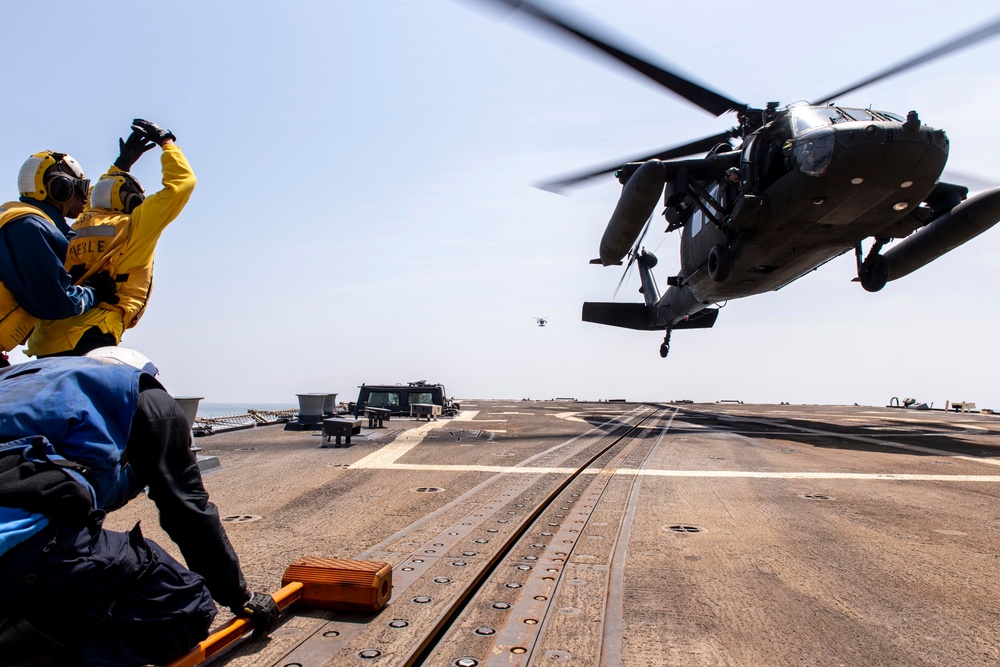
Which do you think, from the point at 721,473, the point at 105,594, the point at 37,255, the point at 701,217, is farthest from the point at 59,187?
the point at 701,217

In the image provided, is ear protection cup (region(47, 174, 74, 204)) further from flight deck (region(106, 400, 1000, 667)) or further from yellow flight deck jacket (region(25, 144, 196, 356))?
flight deck (region(106, 400, 1000, 667))

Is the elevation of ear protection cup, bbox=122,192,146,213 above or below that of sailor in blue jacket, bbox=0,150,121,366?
above

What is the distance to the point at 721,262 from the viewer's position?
1469 cm

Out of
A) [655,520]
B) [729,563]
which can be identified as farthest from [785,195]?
[729,563]

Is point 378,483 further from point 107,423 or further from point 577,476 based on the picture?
point 107,423

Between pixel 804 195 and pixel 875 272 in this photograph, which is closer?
pixel 804 195

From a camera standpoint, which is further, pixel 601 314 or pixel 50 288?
pixel 601 314

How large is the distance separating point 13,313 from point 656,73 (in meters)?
12.6

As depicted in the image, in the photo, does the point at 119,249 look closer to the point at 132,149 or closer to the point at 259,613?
the point at 132,149

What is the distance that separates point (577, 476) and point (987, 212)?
12465 millimetres

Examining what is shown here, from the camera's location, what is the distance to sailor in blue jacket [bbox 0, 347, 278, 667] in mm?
1540

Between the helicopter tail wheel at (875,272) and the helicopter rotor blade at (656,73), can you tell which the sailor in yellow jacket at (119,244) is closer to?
the helicopter rotor blade at (656,73)

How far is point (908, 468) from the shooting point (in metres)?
8.62

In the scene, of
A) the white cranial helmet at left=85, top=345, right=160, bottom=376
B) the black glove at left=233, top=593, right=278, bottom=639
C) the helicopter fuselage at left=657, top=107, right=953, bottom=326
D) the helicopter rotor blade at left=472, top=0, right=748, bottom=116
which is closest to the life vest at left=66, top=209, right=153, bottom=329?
the white cranial helmet at left=85, top=345, right=160, bottom=376
